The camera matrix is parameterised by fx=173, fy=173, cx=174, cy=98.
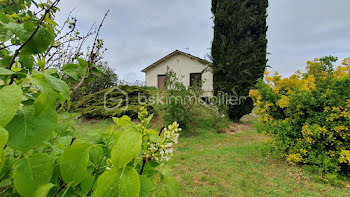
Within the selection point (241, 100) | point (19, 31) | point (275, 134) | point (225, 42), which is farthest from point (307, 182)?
point (225, 42)

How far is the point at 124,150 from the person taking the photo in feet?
1.22

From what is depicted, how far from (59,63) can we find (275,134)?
431 centimetres

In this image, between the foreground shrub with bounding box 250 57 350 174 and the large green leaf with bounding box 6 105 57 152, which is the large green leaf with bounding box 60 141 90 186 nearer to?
the large green leaf with bounding box 6 105 57 152

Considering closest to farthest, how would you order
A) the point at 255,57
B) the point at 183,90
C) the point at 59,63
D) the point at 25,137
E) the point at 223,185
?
1. the point at 25,137
2. the point at 59,63
3. the point at 223,185
4. the point at 183,90
5. the point at 255,57

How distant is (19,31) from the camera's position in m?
0.48

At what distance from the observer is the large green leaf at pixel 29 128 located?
0.33 metres

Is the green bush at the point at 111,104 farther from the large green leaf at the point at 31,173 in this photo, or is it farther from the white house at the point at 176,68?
the large green leaf at the point at 31,173

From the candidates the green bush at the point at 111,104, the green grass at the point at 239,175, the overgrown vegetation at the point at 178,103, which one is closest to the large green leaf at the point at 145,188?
the green grass at the point at 239,175

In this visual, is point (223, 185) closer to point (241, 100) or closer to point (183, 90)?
point (183, 90)

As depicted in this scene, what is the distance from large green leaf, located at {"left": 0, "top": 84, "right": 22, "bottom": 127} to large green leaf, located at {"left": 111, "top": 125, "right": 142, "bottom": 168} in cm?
18

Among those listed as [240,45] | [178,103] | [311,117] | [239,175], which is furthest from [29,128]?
[240,45]

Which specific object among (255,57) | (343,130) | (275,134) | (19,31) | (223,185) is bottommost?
(223,185)

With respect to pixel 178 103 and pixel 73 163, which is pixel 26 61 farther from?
pixel 178 103

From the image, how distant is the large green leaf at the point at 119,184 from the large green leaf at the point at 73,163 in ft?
0.20
